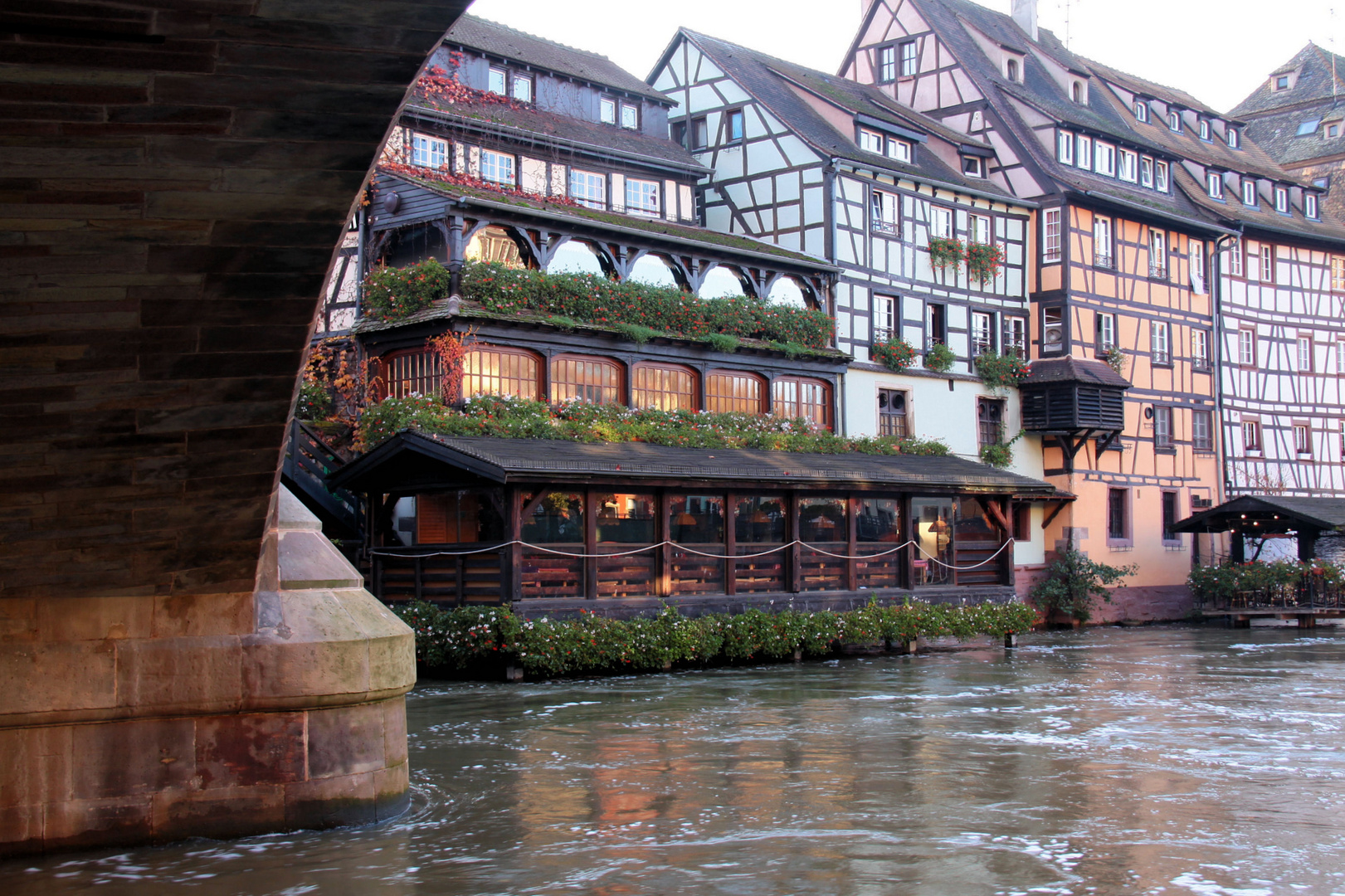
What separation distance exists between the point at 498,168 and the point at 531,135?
854 millimetres

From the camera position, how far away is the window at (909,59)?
3566 cm

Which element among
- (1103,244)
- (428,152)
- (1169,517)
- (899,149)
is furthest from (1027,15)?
(428,152)

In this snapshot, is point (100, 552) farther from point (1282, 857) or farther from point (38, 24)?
point (1282, 857)

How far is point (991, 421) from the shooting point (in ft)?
104

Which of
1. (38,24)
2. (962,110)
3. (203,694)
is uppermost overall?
(962,110)

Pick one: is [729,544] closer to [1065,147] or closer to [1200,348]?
[1065,147]

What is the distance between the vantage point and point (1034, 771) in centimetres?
1118

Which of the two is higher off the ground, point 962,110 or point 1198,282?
point 962,110

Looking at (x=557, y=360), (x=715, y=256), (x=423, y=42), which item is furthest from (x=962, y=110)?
(x=423, y=42)

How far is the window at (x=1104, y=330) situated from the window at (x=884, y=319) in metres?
5.93

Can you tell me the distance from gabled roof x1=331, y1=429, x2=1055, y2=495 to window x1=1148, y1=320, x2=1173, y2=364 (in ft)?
36.4

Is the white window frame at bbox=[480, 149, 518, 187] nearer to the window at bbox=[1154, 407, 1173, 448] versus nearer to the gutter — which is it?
the gutter

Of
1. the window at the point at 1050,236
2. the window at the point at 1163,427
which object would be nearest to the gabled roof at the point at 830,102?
the window at the point at 1050,236

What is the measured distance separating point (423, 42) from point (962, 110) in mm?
32121
